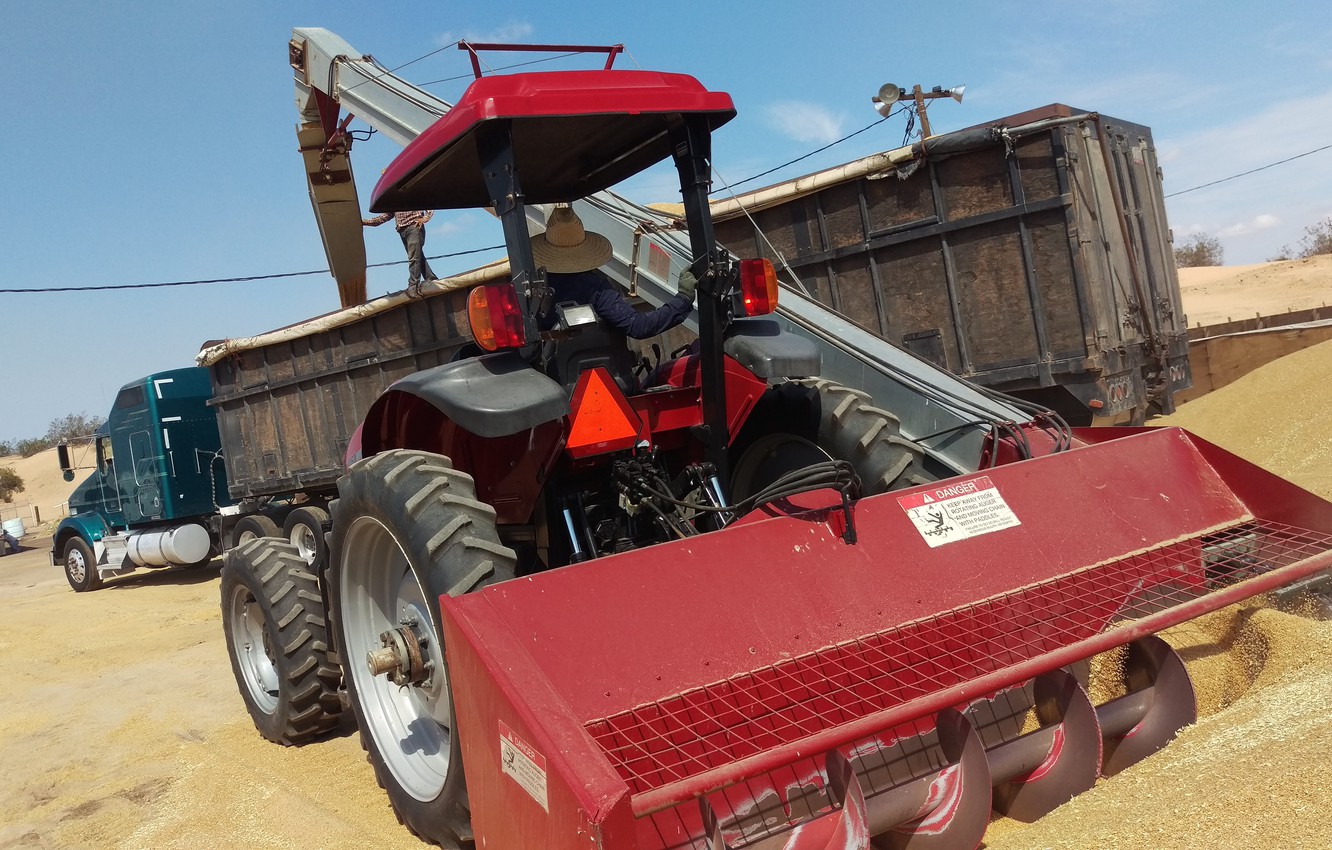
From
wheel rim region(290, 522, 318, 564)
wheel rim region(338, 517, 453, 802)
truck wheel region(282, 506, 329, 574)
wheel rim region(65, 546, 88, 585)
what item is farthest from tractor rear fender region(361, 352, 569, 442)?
wheel rim region(65, 546, 88, 585)

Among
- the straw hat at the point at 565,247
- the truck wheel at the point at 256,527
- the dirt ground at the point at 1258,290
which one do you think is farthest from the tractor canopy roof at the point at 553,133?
the dirt ground at the point at 1258,290

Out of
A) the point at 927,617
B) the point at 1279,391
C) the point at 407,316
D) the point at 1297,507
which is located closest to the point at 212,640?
the point at 407,316

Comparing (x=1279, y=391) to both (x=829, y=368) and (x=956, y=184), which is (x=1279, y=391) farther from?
(x=829, y=368)

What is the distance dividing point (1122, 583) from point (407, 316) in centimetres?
808

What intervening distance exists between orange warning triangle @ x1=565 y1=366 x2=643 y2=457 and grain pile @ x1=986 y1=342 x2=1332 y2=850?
5.54 feet

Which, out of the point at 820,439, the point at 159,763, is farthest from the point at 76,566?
the point at 820,439

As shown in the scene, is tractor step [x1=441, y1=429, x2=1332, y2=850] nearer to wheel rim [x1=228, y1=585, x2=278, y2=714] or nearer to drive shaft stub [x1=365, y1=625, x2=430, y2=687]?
drive shaft stub [x1=365, y1=625, x2=430, y2=687]

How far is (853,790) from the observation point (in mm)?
2420

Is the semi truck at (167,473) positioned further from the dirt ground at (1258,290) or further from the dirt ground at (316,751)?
the dirt ground at (1258,290)

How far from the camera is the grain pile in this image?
6.73 feet

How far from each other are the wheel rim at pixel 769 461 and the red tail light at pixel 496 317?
1.32 m

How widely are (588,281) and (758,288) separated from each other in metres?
0.66

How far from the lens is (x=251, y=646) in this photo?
5.25 m

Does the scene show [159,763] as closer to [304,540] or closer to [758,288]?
[758,288]
